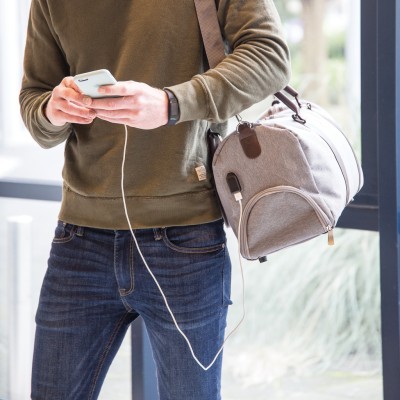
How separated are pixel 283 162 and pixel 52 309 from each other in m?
0.59

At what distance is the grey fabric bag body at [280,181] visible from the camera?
1.48 metres

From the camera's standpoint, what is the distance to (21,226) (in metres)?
2.57

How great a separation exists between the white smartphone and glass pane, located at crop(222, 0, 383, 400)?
91cm

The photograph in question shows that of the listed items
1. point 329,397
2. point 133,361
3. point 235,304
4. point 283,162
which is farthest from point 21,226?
point 283,162

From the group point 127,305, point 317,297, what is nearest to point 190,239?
point 127,305

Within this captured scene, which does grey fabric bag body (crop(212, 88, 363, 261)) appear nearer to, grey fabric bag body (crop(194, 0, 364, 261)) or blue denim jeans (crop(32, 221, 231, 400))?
grey fabric bag body (crop(194, 0, 364, 261))

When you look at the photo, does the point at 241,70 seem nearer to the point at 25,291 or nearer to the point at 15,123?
the point at 25,291

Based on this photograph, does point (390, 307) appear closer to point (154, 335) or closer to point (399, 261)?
point (399, 261)

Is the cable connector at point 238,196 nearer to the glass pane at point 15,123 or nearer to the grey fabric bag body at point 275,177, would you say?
the grey fabric bag body at point 275,177

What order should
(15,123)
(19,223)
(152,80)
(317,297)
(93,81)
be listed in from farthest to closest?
1. (15,123)
2. (19,223)
3. (317,297)
4. (152,80)
5. (93,81)

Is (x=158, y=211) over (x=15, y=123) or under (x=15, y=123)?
over

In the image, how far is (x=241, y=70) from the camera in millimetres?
1458

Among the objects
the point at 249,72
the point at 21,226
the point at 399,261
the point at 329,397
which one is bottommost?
the point at 329,397

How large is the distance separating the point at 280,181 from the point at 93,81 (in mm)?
392
